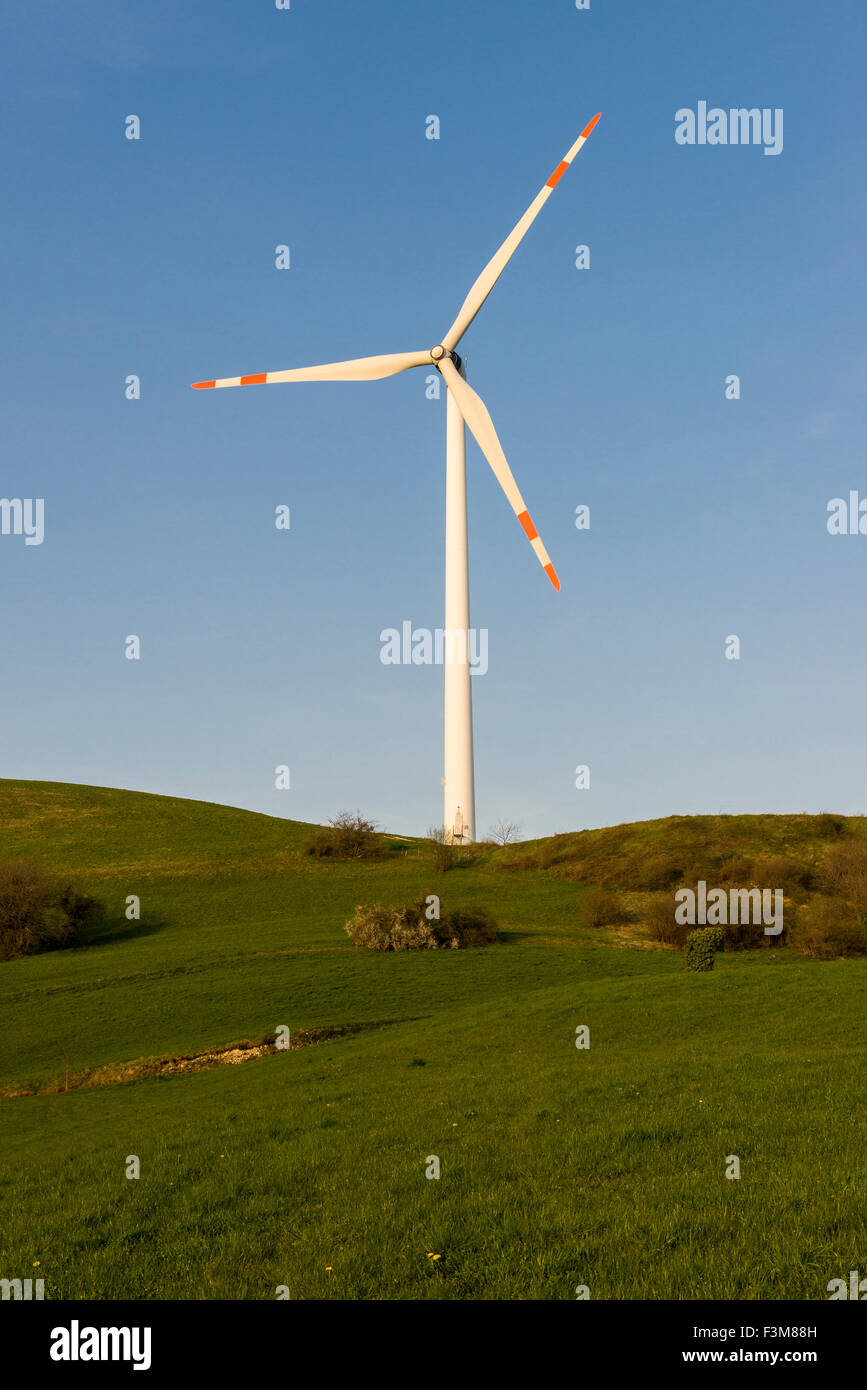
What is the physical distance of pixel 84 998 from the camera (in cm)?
4503

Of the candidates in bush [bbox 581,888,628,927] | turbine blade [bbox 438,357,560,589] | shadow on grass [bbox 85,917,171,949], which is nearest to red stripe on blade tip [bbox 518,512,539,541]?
turbine blade [bbox 438,357,560,589]

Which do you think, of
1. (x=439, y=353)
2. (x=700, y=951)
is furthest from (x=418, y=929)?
(x=439, y=353)

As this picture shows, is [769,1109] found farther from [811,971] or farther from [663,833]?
[663,833]

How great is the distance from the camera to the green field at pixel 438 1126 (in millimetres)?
10688

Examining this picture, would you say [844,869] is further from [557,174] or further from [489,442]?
[557,174]

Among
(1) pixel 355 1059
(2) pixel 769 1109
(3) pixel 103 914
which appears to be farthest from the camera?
(3) pixel 103 914

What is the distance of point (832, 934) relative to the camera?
52219 millimetres

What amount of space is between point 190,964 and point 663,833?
48074mm

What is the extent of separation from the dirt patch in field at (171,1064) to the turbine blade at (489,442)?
36314 millimetres

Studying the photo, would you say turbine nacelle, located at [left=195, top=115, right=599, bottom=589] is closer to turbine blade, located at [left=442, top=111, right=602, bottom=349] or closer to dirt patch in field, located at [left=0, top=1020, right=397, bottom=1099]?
turbine blade, located at [left=442, top=111, right=602, bottom=349]

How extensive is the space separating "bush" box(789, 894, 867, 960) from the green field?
1.26 metres

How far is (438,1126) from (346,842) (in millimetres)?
72048

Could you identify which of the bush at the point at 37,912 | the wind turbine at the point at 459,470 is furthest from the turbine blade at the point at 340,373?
the bush at the point at 37,912
